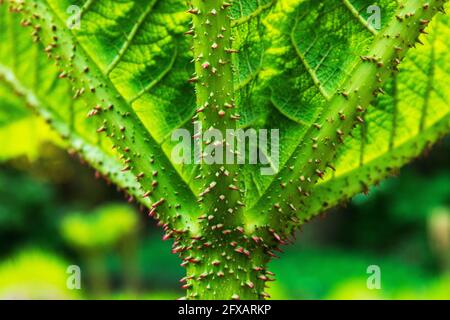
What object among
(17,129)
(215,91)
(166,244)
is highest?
(166,244)

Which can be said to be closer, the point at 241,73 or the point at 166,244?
the point at 241,73

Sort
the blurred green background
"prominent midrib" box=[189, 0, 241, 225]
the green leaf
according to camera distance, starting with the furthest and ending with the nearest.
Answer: the blurred green background < the green leaf < "prominent midrib" box=[189, 0, 241, 225]

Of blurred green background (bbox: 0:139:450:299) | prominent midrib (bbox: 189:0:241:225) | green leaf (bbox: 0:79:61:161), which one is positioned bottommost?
prominent midrib (bbox: 189:0:241:225)

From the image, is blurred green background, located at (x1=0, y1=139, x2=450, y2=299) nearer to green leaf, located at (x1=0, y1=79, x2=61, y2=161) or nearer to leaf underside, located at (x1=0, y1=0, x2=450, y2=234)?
green leaf, located at (x1=0, y1=79, x2=61, y2=161)

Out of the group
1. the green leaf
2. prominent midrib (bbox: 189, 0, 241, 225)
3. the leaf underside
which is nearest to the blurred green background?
the green leaf

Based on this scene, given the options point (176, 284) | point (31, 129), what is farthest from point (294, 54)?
point (176, 284)

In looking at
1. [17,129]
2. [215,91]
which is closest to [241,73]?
[215,91]

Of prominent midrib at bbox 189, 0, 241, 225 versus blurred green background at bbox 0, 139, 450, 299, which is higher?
blurred green background at bbox 0, 139, 450, 299

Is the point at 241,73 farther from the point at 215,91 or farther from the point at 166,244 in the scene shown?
the point at 166,244
